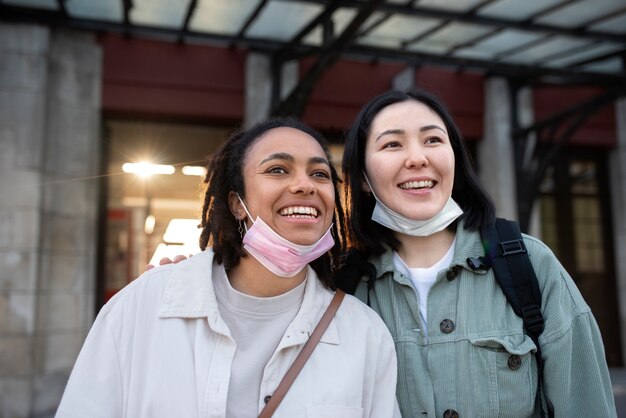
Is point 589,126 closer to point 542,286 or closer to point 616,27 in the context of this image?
point 616,27

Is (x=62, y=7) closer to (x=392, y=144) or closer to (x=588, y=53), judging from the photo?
(x=392, y=144)

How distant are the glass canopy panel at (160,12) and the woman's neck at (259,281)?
186 inches

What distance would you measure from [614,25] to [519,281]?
6.10m

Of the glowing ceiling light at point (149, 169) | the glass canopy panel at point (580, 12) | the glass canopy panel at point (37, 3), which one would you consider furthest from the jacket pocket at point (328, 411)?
the glass canopy panel at point (580, 12)

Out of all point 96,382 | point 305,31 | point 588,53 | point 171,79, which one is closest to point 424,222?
point 96,382

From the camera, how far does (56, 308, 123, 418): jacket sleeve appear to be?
5.93 ft

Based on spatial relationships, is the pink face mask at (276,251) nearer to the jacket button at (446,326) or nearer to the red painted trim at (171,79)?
the jacket button at (446,326)

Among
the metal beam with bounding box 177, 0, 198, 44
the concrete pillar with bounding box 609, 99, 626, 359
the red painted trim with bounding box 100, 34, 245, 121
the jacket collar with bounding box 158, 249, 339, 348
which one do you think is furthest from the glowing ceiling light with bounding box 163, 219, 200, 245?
the concrete pillar with bounding box 609, 99, 626, 359

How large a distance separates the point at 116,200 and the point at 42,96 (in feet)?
4.81

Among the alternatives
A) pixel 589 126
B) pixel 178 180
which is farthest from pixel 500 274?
pixel 589 126

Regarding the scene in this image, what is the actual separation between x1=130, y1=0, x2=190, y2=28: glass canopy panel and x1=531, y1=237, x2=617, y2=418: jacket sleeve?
531cm

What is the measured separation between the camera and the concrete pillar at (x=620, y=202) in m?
8.51

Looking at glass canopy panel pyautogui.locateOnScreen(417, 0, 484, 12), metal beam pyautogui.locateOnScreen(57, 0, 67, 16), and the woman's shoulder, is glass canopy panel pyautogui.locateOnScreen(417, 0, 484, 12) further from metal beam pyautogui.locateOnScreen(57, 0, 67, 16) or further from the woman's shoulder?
the woman's shoulder

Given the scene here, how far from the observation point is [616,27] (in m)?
6.81
